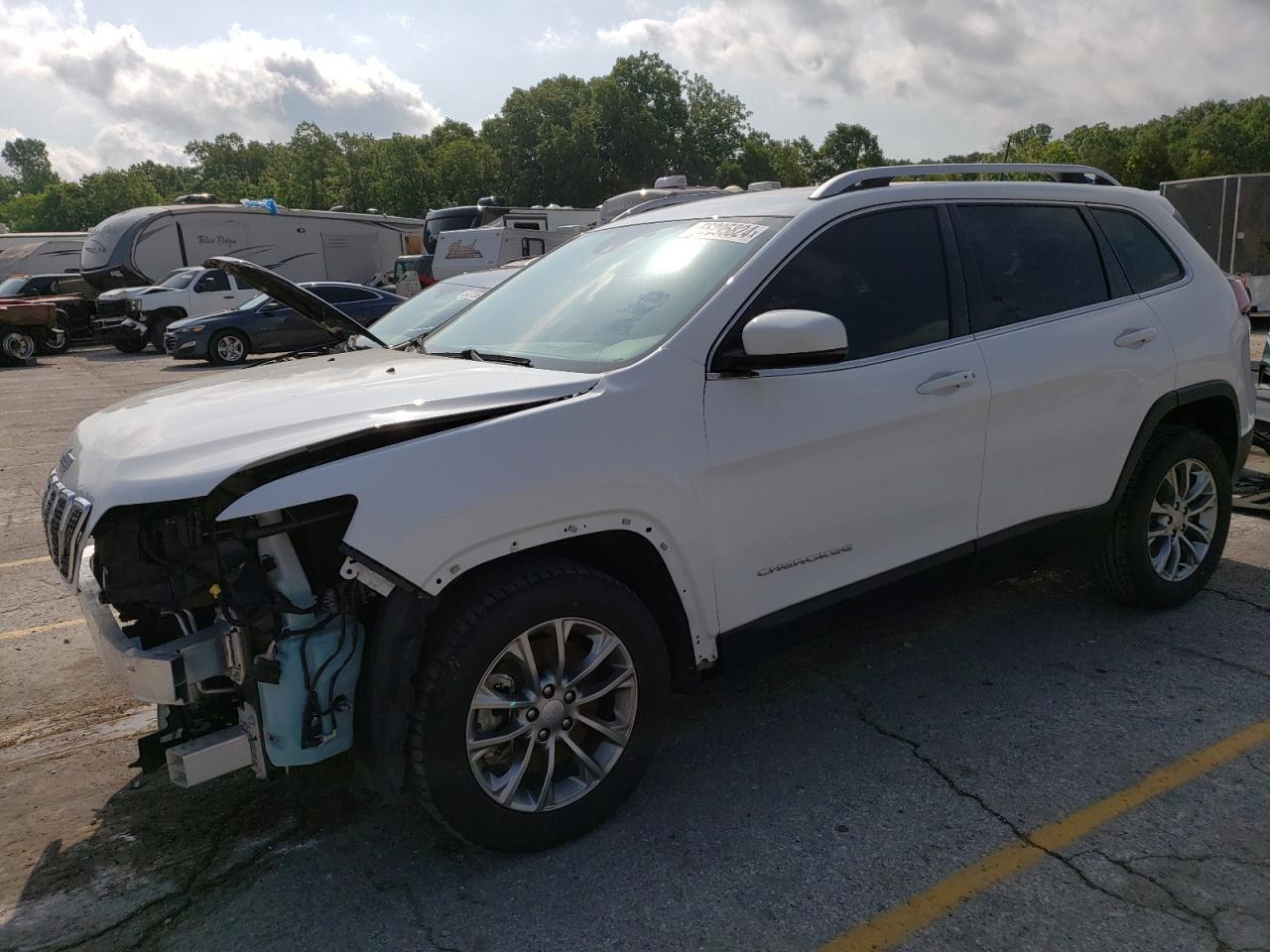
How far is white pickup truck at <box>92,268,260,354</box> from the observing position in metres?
22.1

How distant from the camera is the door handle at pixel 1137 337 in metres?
4.05

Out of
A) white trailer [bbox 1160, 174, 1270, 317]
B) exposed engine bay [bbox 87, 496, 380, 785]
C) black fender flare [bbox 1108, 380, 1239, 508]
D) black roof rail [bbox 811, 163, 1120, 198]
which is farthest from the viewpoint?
white trailer [bbox 1160, 174, 1270, 317]

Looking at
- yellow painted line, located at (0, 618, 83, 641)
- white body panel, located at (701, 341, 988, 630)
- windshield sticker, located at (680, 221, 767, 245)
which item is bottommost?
yellow painted line, located at (0, 618, 83, 641)

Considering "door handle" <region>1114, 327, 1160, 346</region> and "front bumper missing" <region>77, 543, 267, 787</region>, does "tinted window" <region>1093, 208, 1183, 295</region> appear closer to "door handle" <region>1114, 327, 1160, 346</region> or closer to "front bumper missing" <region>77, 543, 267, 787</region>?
"door handle" <region>1114, 327, 1160, 346</region>

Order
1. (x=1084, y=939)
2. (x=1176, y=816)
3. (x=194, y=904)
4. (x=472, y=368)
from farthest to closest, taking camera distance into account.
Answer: (x=472, y=368), (x=1176, y=816), (x=194, y=904), (x=1084, y=939)

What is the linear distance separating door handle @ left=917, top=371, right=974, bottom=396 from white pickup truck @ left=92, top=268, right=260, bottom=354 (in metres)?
21.3

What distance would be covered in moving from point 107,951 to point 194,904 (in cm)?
24

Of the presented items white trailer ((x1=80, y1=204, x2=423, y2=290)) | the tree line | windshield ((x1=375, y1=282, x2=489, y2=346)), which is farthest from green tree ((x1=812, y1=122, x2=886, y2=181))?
windshield ((x1=375, y1=282, x2=489, y2=346))

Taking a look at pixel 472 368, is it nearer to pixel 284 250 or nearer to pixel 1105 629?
pixel 1105 629

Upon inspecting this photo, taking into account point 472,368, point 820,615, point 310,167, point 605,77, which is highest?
point 605,77

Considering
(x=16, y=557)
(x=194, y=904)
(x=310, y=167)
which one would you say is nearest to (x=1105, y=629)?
(x=194, y=904)

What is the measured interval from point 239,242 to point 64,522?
27.0m

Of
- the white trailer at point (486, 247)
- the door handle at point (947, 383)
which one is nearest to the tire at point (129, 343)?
the white trailer at point (486, 247)

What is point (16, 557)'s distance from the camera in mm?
6184
